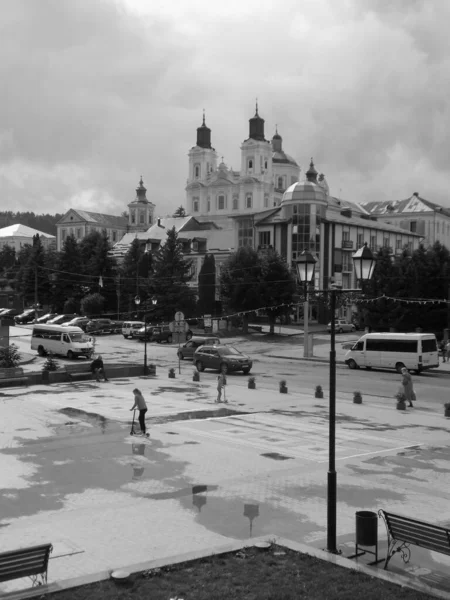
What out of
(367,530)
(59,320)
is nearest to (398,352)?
(367,530)

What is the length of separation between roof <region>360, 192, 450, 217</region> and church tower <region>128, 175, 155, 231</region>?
170ft

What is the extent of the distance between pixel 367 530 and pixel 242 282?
52.1 m

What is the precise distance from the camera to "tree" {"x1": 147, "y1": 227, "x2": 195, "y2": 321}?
70.2 metres

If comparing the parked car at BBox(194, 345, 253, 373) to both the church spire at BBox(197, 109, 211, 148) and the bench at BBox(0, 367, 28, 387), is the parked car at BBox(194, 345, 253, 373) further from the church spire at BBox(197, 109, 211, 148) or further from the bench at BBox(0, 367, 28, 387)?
the church spire at BBox(197, 109, 211, 148)

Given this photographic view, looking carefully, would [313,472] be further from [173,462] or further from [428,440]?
[428,440]

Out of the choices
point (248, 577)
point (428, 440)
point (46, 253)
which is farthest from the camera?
point (46, 253)

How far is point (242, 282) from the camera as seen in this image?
61.5 metres

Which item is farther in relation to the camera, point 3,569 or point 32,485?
point 32,485

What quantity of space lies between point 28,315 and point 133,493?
67255 millimetres

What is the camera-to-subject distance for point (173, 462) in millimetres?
15914

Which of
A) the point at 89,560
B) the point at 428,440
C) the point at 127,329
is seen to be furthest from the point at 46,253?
the point at 89,560

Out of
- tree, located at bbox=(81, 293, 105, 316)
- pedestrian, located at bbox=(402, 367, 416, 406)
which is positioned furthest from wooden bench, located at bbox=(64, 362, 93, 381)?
tree, located at bbox=(81, 293, 105, 316)

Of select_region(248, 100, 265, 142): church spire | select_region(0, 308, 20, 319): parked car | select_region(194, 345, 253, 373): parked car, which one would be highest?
select_region(248, 100, 265, 142): church spire

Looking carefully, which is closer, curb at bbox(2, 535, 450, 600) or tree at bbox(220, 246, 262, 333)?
curb at bbox(2, 535, 450, 600)
